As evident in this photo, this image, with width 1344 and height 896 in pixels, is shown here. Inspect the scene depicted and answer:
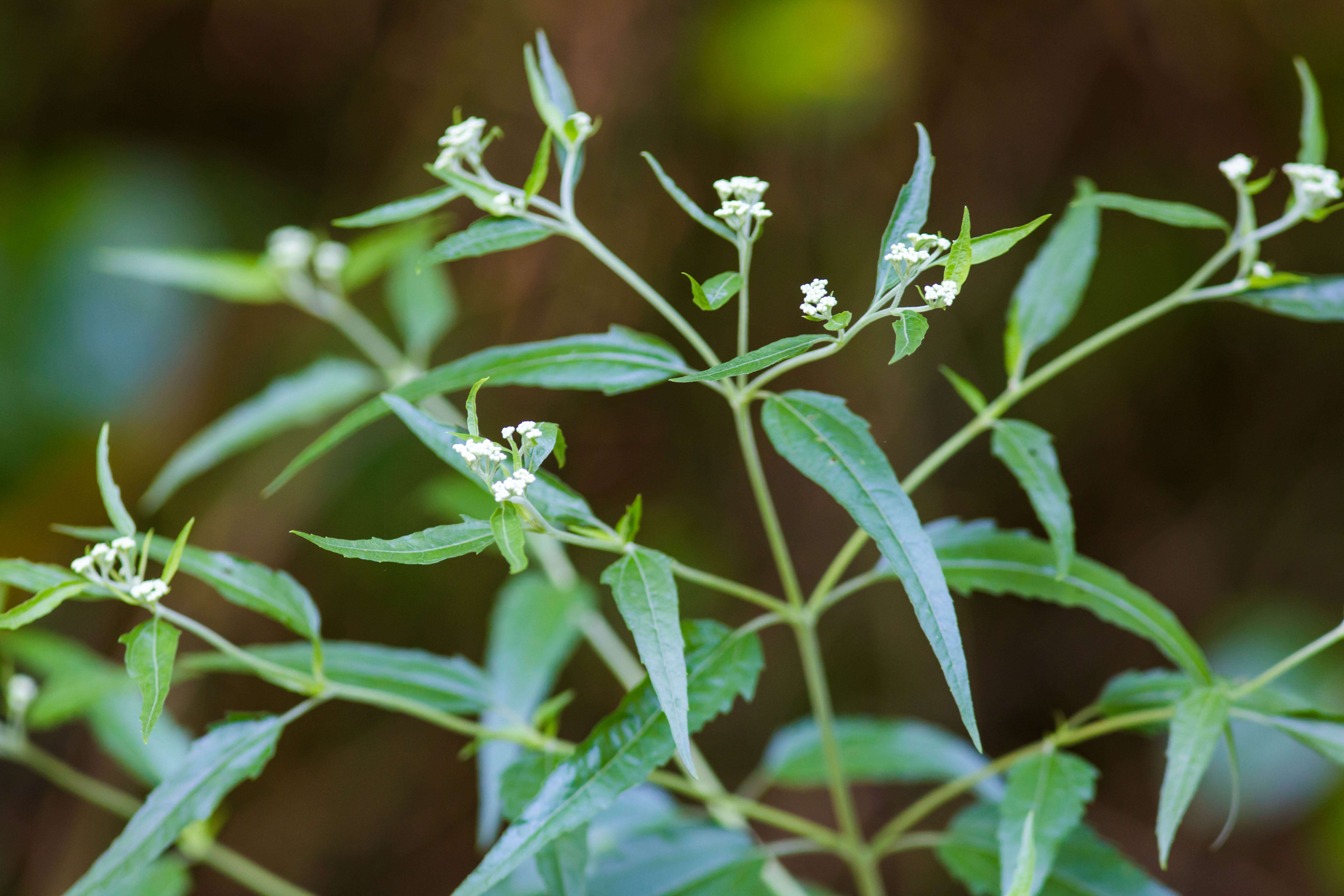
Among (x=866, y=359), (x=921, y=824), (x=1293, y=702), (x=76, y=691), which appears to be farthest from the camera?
(x=921, y=824)

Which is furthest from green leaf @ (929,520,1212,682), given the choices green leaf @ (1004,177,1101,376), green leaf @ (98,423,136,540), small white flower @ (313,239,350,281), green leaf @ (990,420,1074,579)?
small white flower @ (313,239,350,281)

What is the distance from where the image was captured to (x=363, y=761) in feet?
8.00

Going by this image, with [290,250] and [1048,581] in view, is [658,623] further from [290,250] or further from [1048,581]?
[290,250]

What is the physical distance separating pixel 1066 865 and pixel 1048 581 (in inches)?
12.2

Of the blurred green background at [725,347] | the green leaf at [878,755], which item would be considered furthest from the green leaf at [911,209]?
the blurred green background at [725,347]

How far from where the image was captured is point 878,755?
1198 mm

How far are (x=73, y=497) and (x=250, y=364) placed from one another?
0.51 m

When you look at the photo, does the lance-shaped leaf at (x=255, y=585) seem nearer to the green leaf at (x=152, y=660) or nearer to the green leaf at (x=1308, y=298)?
the green leaf at (x=152, y=660)

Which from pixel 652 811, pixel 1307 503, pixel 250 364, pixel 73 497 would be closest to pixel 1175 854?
pixel 1307 503

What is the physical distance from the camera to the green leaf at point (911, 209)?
0.61 m

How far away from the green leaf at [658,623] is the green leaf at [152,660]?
0.28 metres

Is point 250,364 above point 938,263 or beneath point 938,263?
above

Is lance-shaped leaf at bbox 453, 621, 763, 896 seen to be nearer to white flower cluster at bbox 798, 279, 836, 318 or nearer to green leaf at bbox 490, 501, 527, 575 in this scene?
green leaf at bbox 490, 501, 527, 575

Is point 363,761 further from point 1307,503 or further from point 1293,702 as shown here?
point 1307,503
